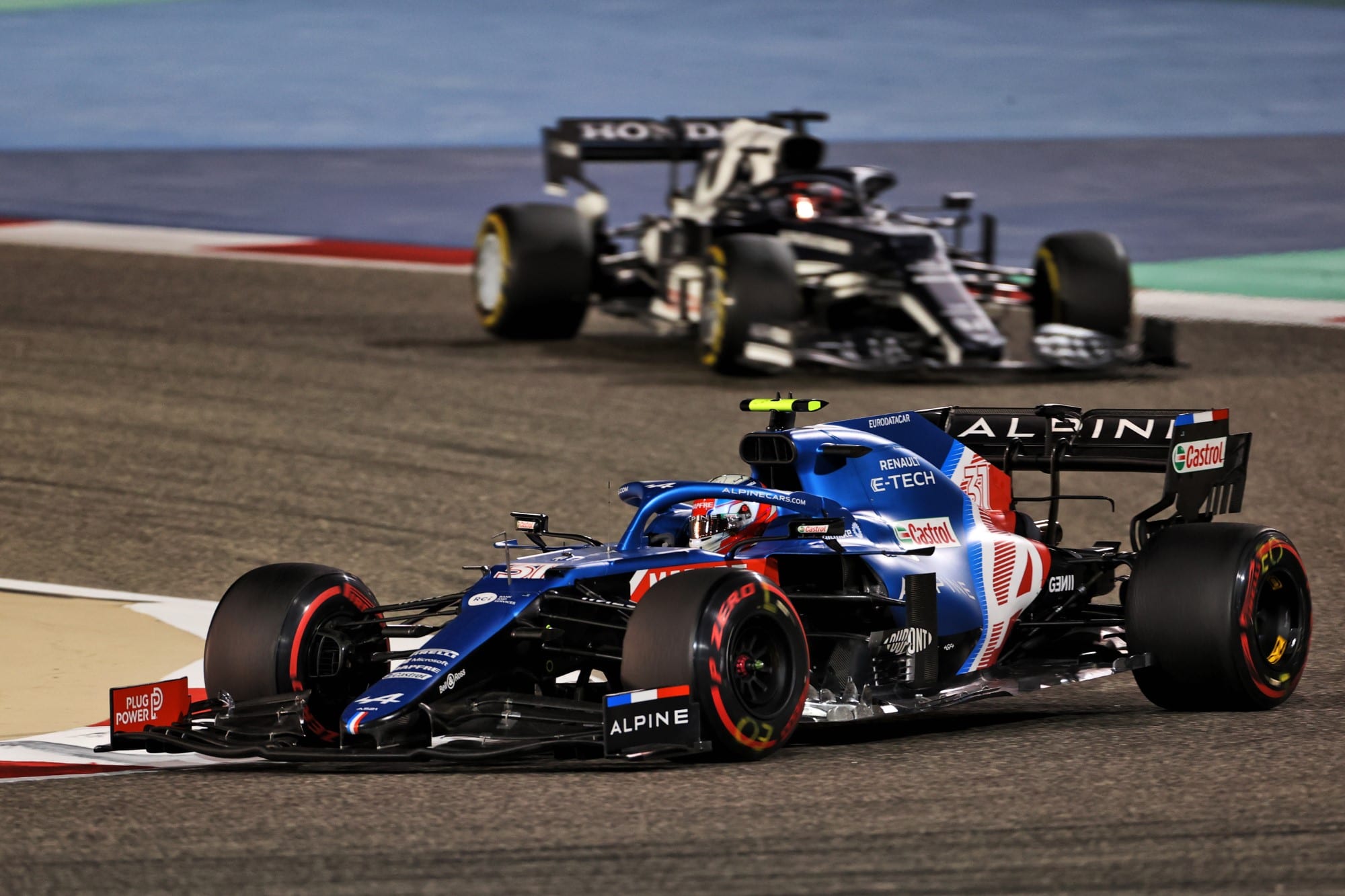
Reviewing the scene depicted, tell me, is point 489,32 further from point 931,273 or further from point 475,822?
point 475,822

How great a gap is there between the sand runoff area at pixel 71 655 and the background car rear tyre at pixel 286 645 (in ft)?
3.09

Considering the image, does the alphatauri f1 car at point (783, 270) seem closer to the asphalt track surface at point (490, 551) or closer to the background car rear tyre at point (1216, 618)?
the asphalt track surface at point (490, 551)

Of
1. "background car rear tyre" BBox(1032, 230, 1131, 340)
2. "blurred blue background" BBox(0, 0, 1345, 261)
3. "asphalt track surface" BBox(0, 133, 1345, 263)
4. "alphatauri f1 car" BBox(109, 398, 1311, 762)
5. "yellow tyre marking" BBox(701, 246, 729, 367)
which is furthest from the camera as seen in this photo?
"blurred blue background" BBox(0, 0, 1345, 261)

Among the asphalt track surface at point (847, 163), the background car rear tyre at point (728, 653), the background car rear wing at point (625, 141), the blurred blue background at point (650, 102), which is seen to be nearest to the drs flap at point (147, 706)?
the background car rear tyre at point (728, 653)

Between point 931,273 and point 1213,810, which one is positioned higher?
point 931,273

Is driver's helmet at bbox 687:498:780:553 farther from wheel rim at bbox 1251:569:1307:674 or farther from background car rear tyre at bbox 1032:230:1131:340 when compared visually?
background car rear tyre at bbox 1032:230:1131:340

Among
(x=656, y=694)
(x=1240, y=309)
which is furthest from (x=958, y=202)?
(x=656, y=694)

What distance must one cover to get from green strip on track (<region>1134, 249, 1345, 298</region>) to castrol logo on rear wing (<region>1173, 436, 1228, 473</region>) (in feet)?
41.5

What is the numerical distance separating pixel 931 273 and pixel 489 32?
28638mm

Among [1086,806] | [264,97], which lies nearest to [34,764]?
[1086,806]

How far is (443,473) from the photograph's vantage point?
1357cm

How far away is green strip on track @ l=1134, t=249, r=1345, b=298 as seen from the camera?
70.0 ft

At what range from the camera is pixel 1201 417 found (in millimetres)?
8805

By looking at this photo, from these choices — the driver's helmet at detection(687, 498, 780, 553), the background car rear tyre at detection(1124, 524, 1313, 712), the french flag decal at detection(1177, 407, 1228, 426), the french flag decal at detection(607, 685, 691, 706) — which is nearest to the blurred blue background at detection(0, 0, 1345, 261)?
the french flag decal at detection(1177, 407, 1228, 426)
